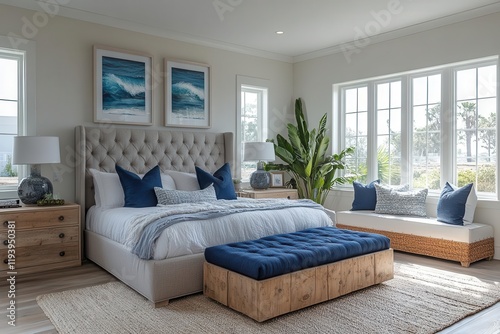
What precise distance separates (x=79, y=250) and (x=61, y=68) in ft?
6.26

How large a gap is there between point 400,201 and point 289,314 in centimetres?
261

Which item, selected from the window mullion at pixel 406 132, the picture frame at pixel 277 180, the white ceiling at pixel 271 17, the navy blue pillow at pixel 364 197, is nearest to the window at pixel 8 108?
the white ceiling at pixel 271 17

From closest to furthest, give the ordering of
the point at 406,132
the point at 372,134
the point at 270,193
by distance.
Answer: the point at 406,132
the point at 270,193
the point at 372,134

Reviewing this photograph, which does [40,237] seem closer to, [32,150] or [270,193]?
[32,150]

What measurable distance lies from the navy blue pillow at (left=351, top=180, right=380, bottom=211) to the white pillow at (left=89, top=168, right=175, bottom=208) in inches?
115

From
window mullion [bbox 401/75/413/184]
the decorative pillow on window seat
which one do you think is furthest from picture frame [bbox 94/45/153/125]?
the decorative pillow on window seat

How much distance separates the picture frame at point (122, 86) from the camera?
4.54m

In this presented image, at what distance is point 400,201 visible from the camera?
4.84m

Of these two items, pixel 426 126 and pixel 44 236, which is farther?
pixel 426 126

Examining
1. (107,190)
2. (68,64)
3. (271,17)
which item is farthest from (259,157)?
(68,64)

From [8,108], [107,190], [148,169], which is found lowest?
[107,190]

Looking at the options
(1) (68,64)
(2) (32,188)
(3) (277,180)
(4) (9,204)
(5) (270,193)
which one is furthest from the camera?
(3) (277,180)

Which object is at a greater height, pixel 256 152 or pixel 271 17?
pixel 271 17

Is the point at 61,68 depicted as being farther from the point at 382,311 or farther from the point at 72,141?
the point at 382,311
